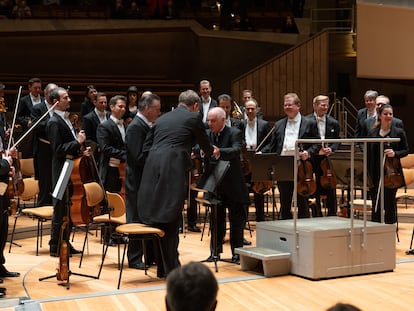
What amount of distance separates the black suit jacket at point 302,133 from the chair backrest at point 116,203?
1887 mm

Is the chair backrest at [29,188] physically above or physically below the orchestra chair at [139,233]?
above

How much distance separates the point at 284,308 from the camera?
16.8ft

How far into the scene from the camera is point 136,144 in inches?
244

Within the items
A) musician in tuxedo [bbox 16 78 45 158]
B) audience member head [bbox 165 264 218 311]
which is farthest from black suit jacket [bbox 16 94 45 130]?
audience member head [bbox 165 264 218 311]

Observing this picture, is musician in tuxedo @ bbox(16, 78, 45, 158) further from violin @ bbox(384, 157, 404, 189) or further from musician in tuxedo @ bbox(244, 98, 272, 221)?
violin @ bbox(384, 157, 404, 189)

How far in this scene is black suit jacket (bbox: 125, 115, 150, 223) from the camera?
6180mm

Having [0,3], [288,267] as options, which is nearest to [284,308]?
[288,267]

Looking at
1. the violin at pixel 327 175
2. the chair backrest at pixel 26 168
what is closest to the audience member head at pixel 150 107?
the violin at pixel 327 175

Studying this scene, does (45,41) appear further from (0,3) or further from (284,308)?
(284,308)

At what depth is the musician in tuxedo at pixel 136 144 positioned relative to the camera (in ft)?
20.3

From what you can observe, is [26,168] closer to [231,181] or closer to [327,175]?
[231,181]

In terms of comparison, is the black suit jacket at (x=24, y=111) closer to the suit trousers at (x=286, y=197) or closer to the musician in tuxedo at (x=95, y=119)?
the musician in tuxedo at (x=95, y=119)

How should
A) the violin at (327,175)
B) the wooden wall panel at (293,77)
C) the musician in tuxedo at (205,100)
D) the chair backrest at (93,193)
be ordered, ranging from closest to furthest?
the chair backrest at (93,193)
the violin at (327,175)
the musician in tuxedo at (205,100)
the wooden wall panel at (293,77)

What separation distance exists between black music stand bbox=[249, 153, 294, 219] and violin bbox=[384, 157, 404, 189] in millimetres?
923
